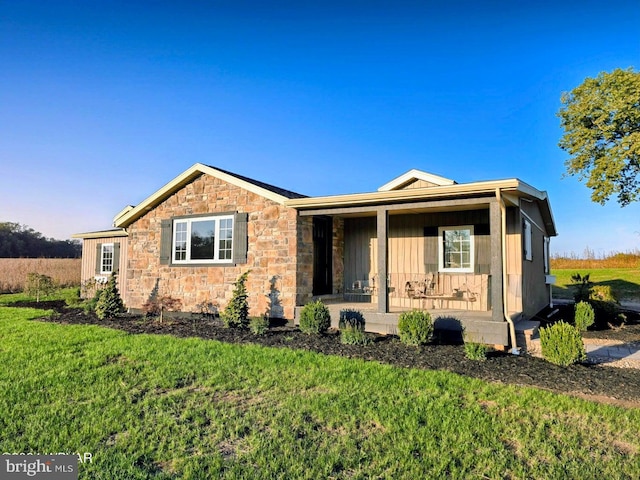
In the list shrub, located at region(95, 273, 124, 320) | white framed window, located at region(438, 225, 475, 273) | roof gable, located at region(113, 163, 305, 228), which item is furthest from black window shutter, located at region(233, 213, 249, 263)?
white framed window, located at region(438, 225, 475, 273)

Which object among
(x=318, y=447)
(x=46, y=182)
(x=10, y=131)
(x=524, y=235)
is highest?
(x=10, y=131)

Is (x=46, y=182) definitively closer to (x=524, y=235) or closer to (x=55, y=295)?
(x=55, y=295)

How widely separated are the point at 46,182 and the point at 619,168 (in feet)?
74.6

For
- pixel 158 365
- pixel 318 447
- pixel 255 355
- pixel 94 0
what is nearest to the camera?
pixel 318 447

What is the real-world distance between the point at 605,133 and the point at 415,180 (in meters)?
11.3

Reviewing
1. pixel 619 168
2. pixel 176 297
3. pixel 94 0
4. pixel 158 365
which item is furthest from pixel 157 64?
pixel 619 168

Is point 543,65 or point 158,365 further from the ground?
point 543,65

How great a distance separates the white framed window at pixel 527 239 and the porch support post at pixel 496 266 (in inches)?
87.1

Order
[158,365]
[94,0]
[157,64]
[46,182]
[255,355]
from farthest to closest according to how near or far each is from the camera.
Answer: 1. [46,182]
2. [157,64]
3. [94,0]
4. [255,355]
5. [158,365]

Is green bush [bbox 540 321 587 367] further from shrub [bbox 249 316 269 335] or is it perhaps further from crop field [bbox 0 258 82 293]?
crop field [bbox 0 258 82 293]

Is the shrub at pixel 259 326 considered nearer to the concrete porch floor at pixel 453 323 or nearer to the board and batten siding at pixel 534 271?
the concrete porch floor at pixel 453 323

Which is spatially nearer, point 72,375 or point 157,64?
point 72,375

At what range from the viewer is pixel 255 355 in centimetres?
629

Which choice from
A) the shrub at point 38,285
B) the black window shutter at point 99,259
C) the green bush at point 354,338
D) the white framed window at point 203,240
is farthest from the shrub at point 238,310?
the shrub at point 38,285
